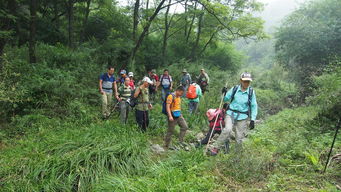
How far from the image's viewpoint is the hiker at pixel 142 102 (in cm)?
633

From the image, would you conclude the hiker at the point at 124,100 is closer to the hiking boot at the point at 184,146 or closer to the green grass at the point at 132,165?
the green grass at the point at 132,165

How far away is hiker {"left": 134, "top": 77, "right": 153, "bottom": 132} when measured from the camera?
6.33 metres

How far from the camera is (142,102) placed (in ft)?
21.3

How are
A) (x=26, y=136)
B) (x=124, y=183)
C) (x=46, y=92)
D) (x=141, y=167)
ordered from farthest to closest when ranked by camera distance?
1. (x=46, y=92)
2. (x=26, y=136)
3. (x=141, y=167)
4. (x=124, y=183)

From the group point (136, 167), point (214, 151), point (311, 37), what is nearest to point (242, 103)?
point (214, 151)

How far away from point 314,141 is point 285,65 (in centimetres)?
1460

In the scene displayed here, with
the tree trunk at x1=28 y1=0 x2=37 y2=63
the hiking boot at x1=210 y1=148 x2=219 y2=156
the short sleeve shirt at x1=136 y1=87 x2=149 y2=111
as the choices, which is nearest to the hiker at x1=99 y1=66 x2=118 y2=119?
the short sleeve shirt at x1=136 y1=87 x2=149 y2=111

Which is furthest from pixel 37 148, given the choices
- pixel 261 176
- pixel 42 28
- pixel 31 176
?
pixel 42 28

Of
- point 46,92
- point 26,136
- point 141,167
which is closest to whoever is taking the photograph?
point 141,167

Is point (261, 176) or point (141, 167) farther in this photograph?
point (141, 167)

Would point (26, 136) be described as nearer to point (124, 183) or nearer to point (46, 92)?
point (46, 92)

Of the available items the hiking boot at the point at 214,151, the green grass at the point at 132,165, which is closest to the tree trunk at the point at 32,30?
the green grass at the point at 132,165

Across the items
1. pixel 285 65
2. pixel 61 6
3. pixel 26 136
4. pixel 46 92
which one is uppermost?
pixel 61 6

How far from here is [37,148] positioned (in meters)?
4.78
